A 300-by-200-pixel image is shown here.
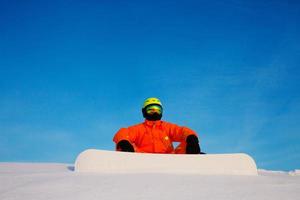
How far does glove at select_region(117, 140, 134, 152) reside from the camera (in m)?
5.31

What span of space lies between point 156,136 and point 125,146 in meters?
0.75

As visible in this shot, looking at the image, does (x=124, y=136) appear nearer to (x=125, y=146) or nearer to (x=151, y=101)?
(x=125, y=146)

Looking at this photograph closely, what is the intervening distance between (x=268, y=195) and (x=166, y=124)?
331cm

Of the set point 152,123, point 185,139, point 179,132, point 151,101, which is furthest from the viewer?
point 151,101

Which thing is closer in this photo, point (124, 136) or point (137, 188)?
point (137, 188)

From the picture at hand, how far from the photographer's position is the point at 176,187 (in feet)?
10.0

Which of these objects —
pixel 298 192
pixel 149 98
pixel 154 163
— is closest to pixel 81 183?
pixel 154 163

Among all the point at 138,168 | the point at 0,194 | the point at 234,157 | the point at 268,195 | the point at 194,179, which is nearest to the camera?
the point at 0,194

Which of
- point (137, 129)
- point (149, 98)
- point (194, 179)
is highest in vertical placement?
point (149, 98)

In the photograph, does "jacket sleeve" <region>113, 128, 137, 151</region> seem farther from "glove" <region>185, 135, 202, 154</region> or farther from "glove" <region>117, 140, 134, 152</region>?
"glove" <region>185, 135, 202, 154</region>

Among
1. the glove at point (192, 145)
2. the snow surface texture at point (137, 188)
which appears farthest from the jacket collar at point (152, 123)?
the snow surface texture at point (137, 188)

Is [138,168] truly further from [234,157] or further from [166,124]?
[166,124]

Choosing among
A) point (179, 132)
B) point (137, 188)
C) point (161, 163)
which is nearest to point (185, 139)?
point (179, 132)

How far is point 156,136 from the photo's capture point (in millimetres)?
5965
